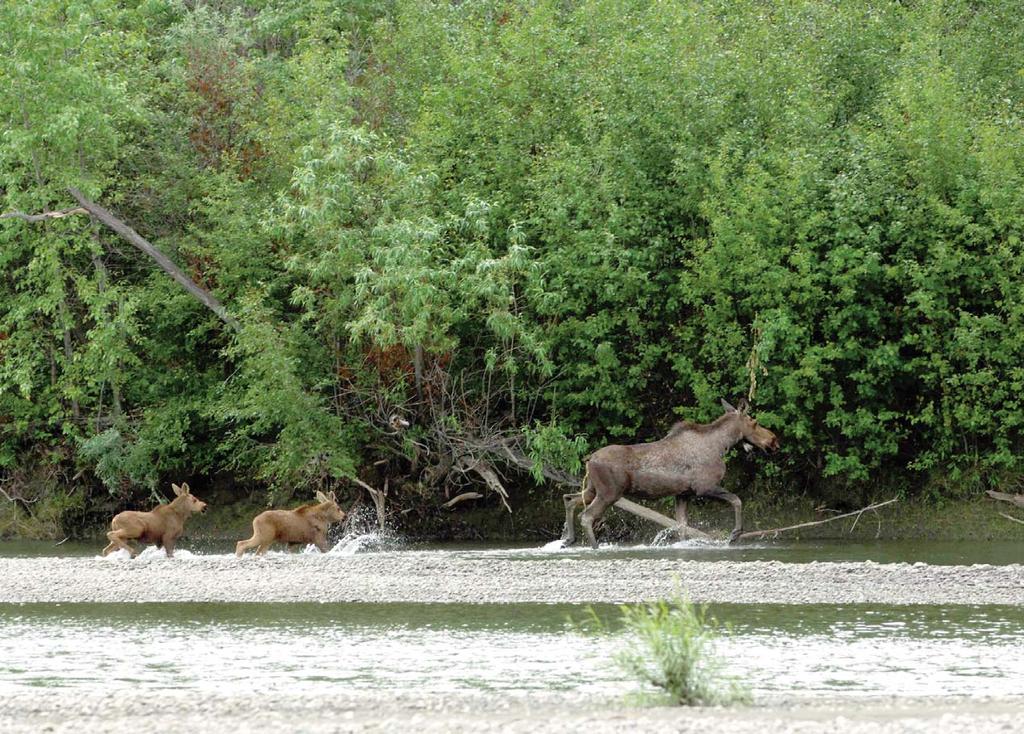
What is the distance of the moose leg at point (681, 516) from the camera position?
2386 centimetres

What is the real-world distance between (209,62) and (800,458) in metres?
14.5

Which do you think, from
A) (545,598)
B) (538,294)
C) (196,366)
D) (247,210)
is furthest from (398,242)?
(545,598)

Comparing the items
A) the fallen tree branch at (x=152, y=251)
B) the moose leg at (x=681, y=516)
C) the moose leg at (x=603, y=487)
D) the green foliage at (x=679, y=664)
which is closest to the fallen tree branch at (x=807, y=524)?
the moose leg at (x=681, y=516)

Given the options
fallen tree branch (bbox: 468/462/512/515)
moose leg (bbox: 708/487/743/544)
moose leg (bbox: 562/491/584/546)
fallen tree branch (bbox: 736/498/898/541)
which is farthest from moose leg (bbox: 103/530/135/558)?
fallen tree branch (bbox: 736/498/898/541)

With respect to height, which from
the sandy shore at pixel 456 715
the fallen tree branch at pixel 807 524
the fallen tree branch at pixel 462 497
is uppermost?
the sandy shore at pixel 456 715

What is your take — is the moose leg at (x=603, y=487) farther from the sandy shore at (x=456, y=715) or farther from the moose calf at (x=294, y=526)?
the sandy shore at (x=456, y=715)

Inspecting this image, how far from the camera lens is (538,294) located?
2536 cm

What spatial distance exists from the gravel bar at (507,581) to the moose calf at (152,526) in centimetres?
109

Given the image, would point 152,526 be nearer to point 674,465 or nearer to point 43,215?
point 674,465

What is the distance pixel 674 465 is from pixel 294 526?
5.87 meters

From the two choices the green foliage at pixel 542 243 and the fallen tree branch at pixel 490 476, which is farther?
the fallen tree branch at pixel 490 476

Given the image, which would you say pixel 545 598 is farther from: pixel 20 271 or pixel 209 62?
pixel 209 62

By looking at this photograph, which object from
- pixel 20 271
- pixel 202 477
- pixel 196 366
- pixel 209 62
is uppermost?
pixel 209 62

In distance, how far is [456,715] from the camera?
31.7 feet
